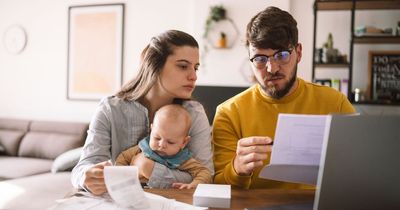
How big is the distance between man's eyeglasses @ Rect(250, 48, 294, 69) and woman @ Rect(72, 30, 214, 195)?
9.4 inches

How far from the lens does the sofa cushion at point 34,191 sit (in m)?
2.41

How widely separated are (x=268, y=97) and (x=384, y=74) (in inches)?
83.4

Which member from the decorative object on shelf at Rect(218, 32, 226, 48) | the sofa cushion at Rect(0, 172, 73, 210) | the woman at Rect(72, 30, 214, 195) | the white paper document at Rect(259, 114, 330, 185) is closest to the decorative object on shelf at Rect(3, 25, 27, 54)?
the sofa cushion at Rect(0, 172, 73, 210)

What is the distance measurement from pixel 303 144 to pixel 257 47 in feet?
2.08

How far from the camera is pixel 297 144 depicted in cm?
89

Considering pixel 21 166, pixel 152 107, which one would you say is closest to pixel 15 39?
pixel 21 166

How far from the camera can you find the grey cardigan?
4.27 ft

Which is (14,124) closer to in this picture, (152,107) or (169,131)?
(152,107)

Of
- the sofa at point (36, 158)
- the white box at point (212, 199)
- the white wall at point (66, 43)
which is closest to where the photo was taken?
the white box at point (212, 199)

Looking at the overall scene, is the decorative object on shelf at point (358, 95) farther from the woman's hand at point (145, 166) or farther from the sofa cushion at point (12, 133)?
the sofa cushion at point (12, 133)

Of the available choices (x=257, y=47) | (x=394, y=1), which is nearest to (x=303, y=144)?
(x=257, y=47)

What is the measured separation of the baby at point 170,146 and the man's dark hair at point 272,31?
0.41m

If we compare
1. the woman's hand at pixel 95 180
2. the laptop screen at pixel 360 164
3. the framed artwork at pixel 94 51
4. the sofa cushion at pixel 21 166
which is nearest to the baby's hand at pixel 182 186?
the woman's hand at pixel 95 180

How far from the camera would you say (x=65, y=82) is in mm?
4492
